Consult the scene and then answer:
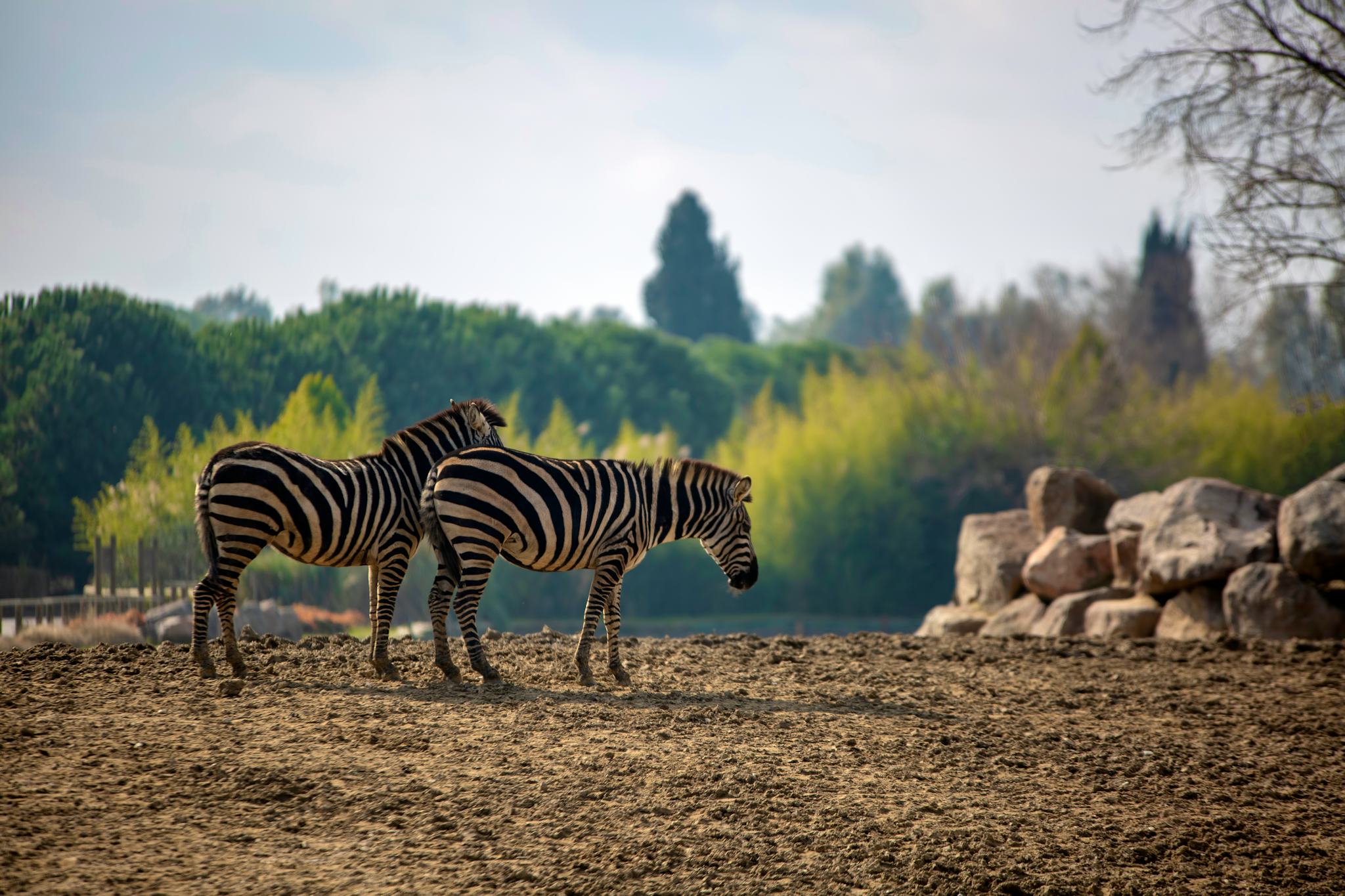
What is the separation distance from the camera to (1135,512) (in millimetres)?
11062

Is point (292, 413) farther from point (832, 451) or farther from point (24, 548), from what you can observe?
point (832, 451)

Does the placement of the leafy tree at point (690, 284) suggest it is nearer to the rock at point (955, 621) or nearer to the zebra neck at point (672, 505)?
the rock at point (955, 621)

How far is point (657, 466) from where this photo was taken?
6910mm

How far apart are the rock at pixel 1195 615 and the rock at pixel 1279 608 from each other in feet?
0.58

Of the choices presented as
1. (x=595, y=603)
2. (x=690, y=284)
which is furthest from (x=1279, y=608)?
(x=690, y=284)

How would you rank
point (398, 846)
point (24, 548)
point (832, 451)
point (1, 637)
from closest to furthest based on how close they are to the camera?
point (398, 846), point (1, 637), point (24, 548), point (832, 451)

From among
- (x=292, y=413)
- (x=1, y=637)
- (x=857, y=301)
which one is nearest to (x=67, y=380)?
(x=292, y=413)

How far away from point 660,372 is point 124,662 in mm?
26434

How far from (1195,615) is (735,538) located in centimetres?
512

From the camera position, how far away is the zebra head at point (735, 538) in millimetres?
6984

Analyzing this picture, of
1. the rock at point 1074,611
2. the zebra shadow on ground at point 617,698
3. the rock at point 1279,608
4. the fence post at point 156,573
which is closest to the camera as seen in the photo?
the zebra shadow on ground at point 617,698

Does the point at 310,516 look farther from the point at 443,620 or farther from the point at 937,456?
the point at 937,456

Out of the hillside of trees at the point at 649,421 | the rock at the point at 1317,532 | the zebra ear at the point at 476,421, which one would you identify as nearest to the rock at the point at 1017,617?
the rock at the point at 1317,532

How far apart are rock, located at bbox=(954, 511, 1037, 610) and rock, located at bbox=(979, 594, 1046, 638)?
11.3 inches
